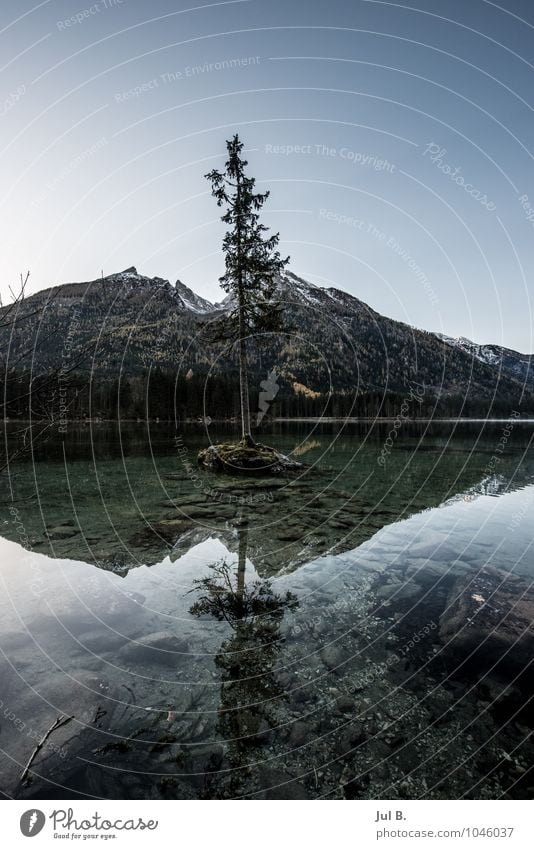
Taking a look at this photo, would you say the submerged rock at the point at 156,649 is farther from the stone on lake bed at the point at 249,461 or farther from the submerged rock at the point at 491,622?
the stone on lake bed at the point at 249,461

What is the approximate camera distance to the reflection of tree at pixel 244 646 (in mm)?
4779

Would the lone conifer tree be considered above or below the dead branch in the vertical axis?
above

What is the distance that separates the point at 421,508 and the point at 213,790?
498 inches

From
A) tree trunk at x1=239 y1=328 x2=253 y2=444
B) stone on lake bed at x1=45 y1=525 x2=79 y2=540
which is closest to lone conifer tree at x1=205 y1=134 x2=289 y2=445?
tree trunk at x1=239 y1=328 x2=253 y2=444

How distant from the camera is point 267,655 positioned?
6.04 metres

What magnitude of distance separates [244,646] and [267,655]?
0.43 metres

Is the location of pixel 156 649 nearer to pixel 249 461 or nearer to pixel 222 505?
pixel 222 505

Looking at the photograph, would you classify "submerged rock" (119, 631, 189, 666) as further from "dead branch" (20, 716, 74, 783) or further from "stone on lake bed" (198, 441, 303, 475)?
"stone on lake bed" (198, 441, 303, 475)

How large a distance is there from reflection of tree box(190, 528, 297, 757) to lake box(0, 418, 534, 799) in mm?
31

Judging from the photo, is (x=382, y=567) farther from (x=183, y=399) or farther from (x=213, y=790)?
(x=183, y=399)

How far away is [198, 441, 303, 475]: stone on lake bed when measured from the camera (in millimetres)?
23000

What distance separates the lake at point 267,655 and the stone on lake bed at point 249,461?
9334 millimetres

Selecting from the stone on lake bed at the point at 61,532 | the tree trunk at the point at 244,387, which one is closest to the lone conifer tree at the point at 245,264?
the tree trunk at the point at 244,387
